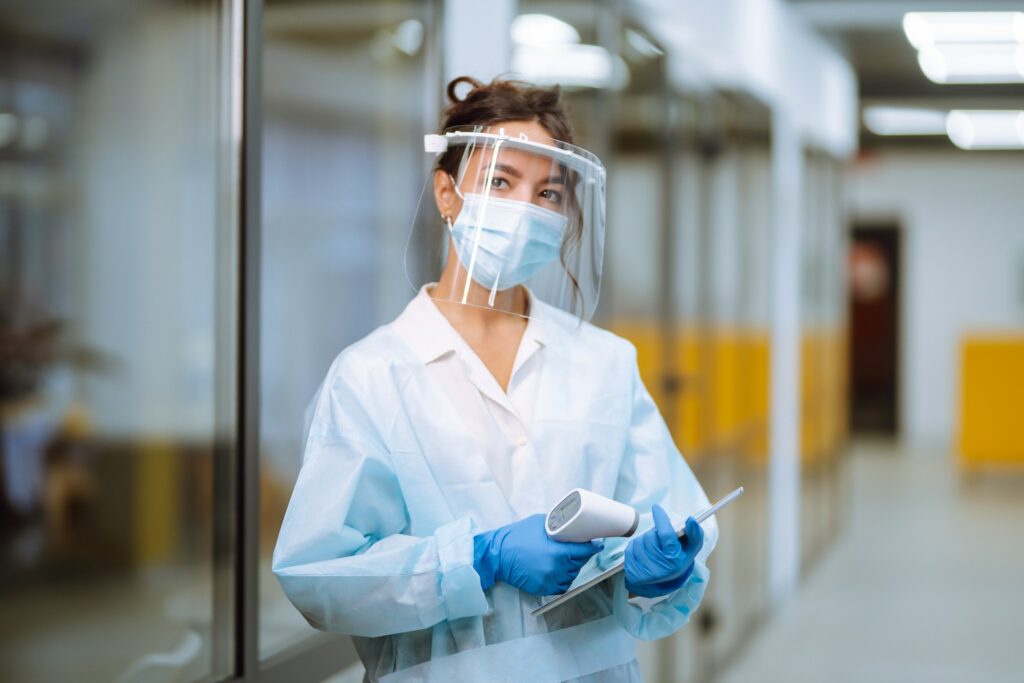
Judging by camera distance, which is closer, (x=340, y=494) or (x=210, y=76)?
(x=340, y=494)

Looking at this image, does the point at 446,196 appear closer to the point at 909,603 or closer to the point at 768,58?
the point at 768,58

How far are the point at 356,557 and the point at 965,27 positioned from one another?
6414 mm

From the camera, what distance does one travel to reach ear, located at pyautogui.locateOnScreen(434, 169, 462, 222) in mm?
1718

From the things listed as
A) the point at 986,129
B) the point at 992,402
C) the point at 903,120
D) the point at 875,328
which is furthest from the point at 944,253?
the point at 992,402

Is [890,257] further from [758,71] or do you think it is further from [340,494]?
[340,494]

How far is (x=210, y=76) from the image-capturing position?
2236 millimetres

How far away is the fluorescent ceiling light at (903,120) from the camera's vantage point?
1120cm

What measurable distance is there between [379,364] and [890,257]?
14541 millimetres

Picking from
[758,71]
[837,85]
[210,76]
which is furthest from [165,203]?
[837,85]

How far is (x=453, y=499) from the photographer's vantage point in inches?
63.5

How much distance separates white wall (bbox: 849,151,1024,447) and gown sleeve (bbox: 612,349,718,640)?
1329 cm

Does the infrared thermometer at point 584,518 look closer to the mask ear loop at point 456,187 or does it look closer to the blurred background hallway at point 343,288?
the mask ear loop at point 456,187

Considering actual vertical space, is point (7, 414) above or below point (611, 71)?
below

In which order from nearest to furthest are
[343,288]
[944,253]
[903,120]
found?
[343,288] → [903,120] → [944,253]
